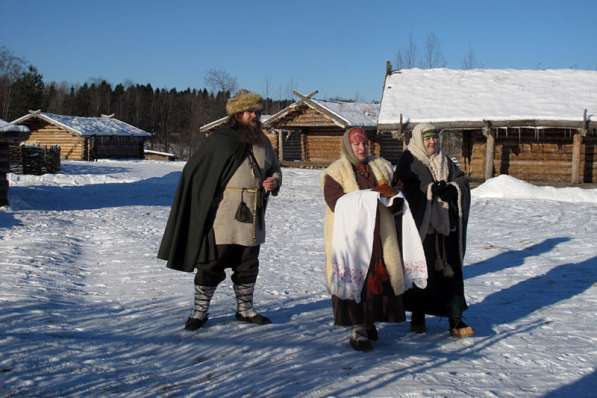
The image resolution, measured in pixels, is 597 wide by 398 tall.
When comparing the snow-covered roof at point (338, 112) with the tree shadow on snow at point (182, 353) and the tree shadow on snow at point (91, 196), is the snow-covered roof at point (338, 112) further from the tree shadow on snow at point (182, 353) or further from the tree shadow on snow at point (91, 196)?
the tree shadow on snow at point (182, 353)

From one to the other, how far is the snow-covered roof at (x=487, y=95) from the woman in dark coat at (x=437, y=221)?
48.4 feet

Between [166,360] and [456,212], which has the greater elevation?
[456,212]

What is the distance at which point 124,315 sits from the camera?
5512 millimetres

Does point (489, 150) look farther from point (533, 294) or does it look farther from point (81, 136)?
point (81, 136)

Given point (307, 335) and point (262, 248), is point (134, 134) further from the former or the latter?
point (307, 335)

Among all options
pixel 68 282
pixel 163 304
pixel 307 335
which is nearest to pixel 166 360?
pixel 307 335

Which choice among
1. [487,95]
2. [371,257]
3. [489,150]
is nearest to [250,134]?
[371,257]

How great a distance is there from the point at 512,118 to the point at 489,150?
120 centimetres

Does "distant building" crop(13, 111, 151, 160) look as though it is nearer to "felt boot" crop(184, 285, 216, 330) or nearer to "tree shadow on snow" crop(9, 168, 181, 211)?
"tree shadow on snow" crop(9, 168, 181, 211)

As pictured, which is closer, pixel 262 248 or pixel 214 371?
pixel 214 371

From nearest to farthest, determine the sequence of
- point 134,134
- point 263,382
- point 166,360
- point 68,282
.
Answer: point 263,382, point 166,360, point 68,282, point 134,134

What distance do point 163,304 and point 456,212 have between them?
2.81 metres

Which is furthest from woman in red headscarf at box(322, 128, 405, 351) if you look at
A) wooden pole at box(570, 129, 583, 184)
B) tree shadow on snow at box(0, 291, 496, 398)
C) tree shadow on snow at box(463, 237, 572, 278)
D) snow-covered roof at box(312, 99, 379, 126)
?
snow-covered roof at box(312, 99, 379, 126)

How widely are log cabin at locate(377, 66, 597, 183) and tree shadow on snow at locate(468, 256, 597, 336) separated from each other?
36.8ft
